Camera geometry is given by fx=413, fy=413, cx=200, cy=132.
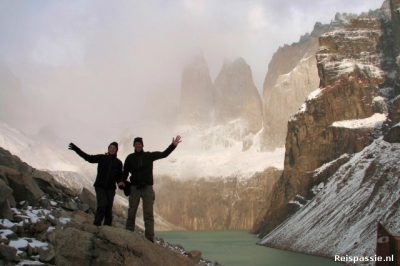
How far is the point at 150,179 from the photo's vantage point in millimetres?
12484

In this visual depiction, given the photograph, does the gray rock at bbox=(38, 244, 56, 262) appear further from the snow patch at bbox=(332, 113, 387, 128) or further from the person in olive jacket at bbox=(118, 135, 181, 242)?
the snow patch at bbox=(332, 113, 387, 128)

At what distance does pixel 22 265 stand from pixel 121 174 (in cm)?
379

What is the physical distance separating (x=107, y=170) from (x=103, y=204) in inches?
40.9

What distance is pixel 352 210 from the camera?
7019 centimetres

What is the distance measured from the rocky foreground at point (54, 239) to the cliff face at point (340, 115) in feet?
247

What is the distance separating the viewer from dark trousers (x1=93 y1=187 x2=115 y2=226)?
1215 cm

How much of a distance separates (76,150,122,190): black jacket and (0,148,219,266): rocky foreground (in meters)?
1.42

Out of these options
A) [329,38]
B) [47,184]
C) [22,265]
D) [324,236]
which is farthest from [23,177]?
[329,38]

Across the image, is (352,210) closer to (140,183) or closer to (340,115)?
(340,115)

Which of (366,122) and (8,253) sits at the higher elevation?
(366,122)

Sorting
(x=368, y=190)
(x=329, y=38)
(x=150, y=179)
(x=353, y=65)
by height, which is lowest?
(x=150, y=179)

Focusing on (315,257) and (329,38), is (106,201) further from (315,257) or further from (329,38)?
(329,38)

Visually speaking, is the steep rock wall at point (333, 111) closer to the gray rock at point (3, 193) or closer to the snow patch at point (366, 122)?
the snow patch at point (366, 122)

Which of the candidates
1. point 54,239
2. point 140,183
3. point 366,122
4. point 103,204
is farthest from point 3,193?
point 366,122
